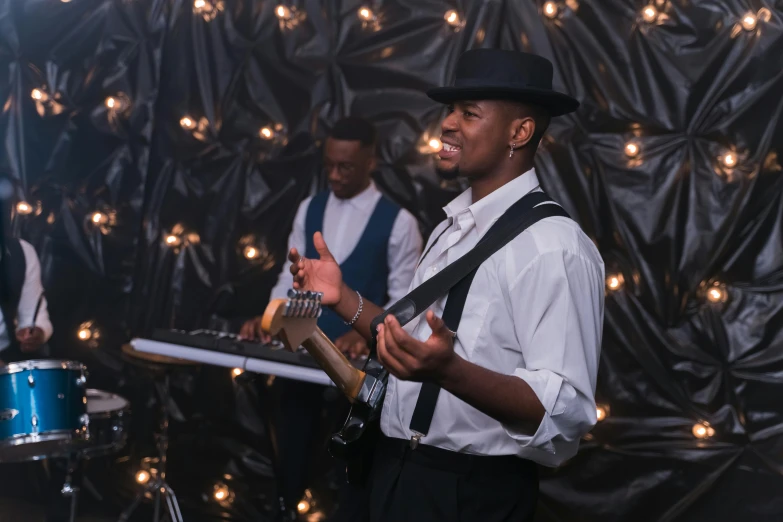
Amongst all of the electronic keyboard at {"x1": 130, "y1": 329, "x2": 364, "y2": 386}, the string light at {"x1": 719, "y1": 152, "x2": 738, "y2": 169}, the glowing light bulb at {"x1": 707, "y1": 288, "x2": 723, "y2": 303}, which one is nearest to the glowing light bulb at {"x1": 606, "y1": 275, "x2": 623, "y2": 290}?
the glowing light bulb at {"x1": 707, "y1": 288, "x2": 723, "y2": 303}

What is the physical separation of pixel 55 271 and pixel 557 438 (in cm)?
386

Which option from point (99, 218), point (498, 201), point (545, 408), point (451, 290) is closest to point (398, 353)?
point (545, 408)

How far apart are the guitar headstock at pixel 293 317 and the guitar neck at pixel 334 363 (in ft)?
Result: 0.16

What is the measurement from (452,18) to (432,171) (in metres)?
0.76

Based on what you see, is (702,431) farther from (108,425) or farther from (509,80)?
(108,425)

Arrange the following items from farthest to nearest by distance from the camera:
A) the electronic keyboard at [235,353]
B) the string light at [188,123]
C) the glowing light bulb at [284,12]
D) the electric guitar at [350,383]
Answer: the string light at [188,123], the glowing light bulb at [284,12], the electronic keyboard at [235,353], the electric guitar at [350,383]

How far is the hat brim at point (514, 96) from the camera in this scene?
92.0 inches

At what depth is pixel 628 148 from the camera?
411cm

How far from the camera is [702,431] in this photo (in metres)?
3.99

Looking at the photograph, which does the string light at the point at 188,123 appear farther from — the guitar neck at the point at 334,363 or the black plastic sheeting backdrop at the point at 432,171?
the guitar neck at the point at 334,363

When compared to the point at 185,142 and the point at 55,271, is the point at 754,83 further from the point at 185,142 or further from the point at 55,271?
the point at 55,271

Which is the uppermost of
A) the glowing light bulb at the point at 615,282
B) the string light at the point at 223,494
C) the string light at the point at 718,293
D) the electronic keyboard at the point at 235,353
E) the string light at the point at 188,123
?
the string light at the point at 188,123

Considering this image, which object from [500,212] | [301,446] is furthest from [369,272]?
[500,212]

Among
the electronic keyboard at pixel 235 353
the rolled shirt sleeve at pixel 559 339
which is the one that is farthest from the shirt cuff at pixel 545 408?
the electronic keyboard at pixel 235 353
